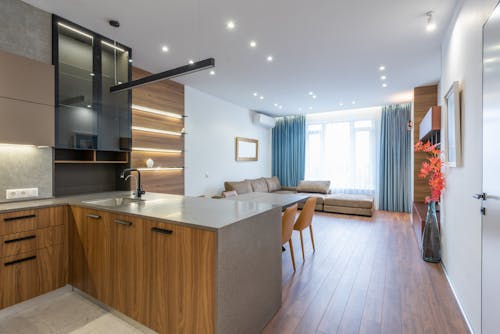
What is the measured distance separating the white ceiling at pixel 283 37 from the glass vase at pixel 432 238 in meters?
2.30

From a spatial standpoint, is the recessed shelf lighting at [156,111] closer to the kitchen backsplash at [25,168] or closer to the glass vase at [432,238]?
the kitchen backsplash at [25,168]

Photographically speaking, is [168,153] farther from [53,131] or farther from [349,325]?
[349,325]

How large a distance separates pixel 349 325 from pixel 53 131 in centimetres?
334

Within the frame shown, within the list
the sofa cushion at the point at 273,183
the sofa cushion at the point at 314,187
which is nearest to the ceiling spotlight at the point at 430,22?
the sofa cushion at the point at 314,187

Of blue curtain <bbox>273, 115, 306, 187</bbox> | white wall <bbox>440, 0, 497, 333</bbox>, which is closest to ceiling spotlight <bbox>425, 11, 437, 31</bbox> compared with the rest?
white wall <bbox>440, 0, 497, 333</bbox>

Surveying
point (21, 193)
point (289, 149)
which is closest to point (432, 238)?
point (21, 193)

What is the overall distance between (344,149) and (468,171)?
5560 millimetres

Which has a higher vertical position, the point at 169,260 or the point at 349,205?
the point at 169,260

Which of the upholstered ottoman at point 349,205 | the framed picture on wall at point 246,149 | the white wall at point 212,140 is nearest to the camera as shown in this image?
the white wall at point 212,140

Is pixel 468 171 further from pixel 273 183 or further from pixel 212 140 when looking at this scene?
pixel 273 183

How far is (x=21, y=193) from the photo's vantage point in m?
2.40

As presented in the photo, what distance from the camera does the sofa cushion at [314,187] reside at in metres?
7.20

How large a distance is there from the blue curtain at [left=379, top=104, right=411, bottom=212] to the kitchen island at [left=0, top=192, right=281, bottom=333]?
5.83 meters

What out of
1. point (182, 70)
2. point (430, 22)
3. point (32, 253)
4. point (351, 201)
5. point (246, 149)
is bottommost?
point (351, 201)
